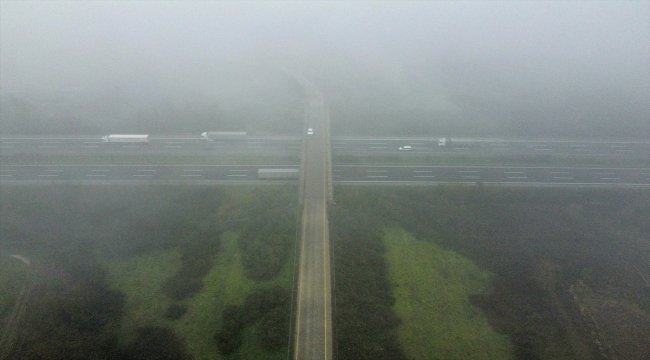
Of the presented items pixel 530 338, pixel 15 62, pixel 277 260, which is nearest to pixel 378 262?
pixel 277 260

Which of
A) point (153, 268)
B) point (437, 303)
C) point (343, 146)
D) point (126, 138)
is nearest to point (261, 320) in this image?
point (153, 268)

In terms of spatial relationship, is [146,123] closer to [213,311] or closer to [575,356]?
[213,311]

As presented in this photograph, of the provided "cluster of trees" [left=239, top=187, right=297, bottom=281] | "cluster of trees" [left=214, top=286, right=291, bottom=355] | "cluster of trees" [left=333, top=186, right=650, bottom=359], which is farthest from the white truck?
"cluster of trees" [left=214, top=286, right=291, bottom=355]

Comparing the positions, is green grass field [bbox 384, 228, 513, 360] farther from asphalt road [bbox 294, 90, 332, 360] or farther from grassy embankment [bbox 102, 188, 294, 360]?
grassy embankment [bbox 102, 188, 294, 360]

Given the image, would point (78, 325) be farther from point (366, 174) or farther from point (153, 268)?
point (366, 174)

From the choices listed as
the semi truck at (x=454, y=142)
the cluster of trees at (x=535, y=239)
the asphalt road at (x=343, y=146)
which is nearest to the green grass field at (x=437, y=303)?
the cluster of trees at (x=535, y=239)

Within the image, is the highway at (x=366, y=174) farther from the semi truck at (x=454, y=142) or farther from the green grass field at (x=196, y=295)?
the green grass field at (x=196, y=295)
